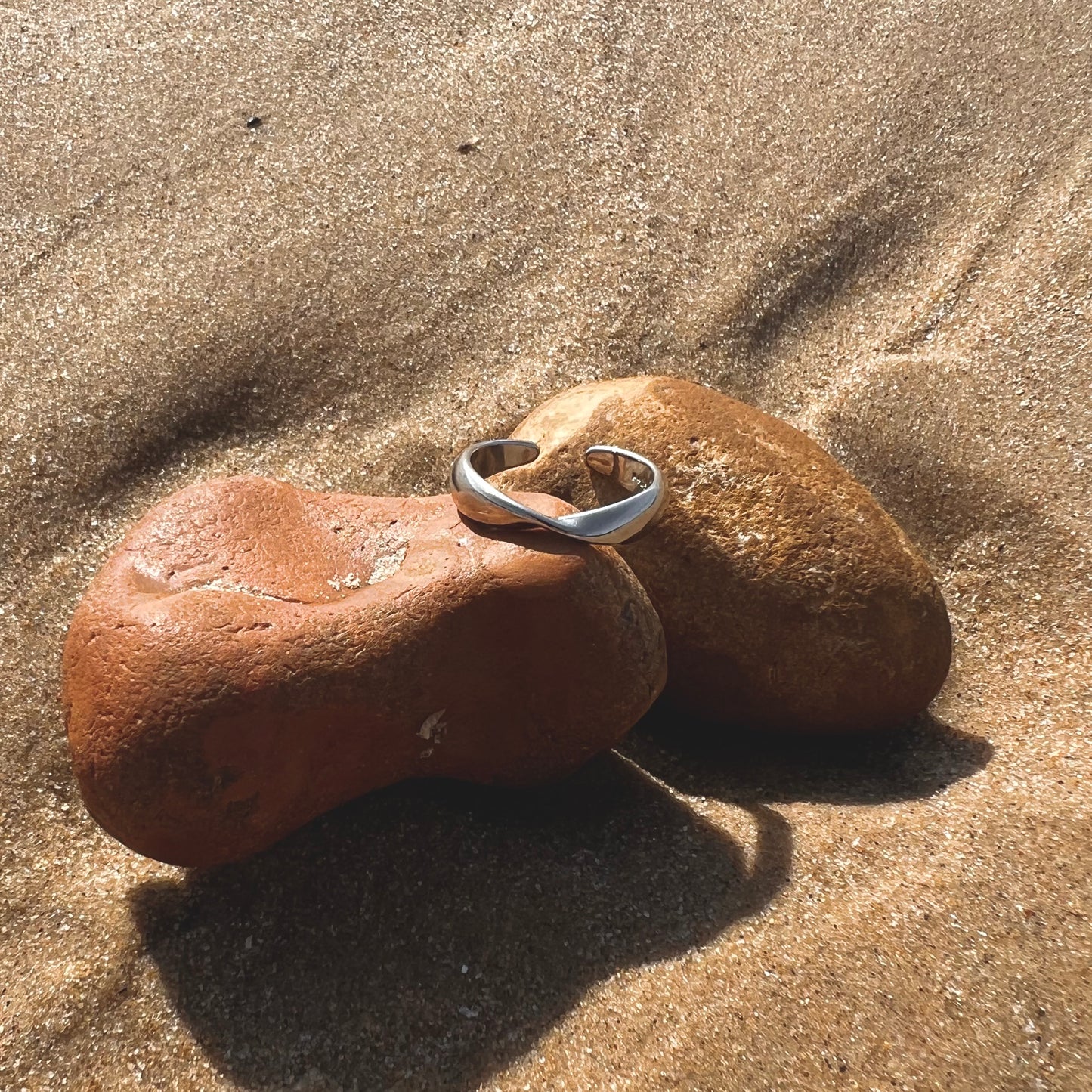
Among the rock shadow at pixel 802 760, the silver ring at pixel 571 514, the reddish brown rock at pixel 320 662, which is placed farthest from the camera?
the rock shadow at pixel 802 760

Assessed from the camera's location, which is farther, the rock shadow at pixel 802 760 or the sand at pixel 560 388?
the rock shadow at pixel 802 760

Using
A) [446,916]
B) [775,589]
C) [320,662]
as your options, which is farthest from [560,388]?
[446,916]

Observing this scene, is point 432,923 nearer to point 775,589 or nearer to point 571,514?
point 571,514

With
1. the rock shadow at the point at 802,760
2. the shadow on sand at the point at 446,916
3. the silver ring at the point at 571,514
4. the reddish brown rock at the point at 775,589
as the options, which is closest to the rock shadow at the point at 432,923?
the shadow on sand at the point at 446,916

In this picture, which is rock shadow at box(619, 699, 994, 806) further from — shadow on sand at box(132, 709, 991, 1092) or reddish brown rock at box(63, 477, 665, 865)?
reddish brown rock at box(63, 477, 665, 865)

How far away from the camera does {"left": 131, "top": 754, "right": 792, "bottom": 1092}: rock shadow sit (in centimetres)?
155

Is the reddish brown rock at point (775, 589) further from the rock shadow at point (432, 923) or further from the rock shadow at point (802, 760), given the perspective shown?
the rock shadow at point (432, 923)

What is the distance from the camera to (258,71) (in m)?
3.09

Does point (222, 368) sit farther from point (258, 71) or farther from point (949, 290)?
point (949, 290)

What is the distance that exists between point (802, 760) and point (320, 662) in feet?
3.31

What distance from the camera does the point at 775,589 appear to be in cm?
199

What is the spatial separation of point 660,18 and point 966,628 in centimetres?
214

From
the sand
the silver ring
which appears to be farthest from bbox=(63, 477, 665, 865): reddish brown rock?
the sand

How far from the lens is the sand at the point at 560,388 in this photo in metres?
1.57
